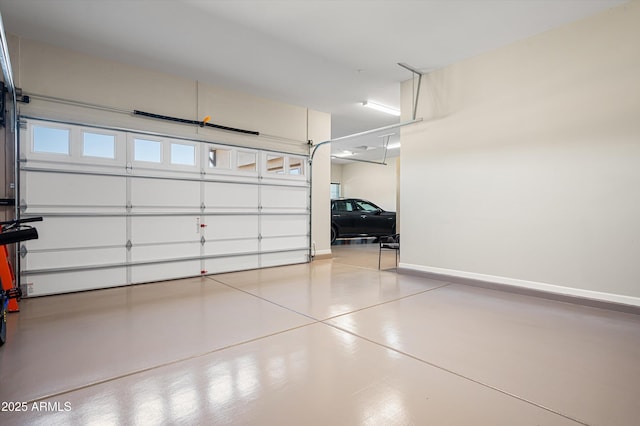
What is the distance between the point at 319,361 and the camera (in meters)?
2.05

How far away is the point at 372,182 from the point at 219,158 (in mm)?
8194

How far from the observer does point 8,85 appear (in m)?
3.26

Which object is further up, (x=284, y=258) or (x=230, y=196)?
(x=230, y=196)

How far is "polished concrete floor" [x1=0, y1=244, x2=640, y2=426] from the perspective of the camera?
1535 mm

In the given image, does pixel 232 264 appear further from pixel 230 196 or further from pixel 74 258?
pixel 74 258

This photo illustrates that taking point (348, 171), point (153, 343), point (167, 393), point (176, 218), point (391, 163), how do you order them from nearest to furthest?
point (167, 393), point (153, 343), point (176, 218), point (391, 163), point (348, 171)

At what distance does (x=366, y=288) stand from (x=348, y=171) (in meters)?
9.71

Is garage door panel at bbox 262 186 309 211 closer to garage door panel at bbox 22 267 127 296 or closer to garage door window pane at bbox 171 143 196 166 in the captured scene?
garage door window pane at bbox 171 143 196 166

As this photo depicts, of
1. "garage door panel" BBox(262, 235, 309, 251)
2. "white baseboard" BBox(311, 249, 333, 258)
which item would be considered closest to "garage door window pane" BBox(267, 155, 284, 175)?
"garage door panel" BBox(262, 235, 309, 251)

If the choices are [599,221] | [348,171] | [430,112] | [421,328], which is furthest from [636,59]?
[348,171]

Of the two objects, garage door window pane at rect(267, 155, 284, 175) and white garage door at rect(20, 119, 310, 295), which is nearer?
white garage door at rect(20, 119, 310, 295)

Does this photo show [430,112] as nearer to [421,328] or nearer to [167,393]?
[421,328]

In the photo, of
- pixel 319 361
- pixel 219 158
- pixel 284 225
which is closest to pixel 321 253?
pixel 284 225

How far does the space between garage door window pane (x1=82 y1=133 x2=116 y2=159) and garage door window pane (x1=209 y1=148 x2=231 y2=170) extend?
1.30 metres
